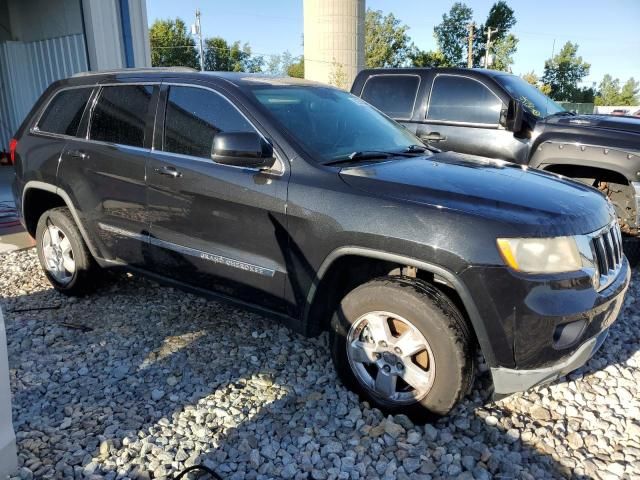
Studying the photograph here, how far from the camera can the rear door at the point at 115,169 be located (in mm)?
3619

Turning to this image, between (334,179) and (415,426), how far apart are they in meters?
1.38

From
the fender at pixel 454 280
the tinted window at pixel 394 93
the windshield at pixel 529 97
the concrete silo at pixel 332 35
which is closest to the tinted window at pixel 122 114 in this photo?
the fender at pixel 454 280

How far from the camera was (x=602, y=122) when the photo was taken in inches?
210

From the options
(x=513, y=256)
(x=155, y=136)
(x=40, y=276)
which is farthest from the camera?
(x=40, y=276)

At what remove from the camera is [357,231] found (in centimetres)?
265

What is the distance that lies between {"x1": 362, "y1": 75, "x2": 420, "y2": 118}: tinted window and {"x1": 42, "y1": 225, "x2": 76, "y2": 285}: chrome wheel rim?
3.87m

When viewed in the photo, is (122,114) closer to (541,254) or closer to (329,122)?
(329,122)

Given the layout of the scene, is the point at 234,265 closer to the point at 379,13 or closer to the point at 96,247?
the point at 96,247

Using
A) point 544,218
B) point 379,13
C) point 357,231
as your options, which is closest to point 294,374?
point 357,231

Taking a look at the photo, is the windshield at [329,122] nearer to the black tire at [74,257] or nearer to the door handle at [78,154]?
the door handle at [78,154]

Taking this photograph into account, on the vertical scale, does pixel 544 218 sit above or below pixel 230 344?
above

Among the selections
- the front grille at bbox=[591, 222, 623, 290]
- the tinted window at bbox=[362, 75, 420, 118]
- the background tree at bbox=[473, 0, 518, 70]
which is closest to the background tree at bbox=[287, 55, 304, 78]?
the background tree at bbox=[473, 0, 518, 70]

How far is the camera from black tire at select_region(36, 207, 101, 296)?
4.20 m

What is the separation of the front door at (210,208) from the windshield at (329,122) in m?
0.24
